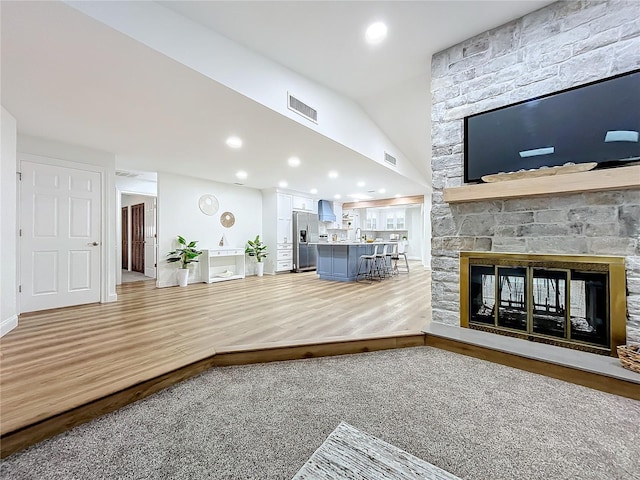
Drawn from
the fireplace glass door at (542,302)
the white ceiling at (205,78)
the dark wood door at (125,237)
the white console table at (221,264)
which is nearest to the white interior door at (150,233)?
the dark wood door at (125,237)

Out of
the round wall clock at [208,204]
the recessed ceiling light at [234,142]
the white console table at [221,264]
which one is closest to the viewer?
the recessed ceiling light at [234,142]

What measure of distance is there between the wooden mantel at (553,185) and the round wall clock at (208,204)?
5604mm

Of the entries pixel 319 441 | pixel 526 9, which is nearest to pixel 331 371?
pixel 319 441

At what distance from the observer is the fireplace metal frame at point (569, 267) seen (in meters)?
2.04

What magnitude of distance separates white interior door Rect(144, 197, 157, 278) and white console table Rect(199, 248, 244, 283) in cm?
180

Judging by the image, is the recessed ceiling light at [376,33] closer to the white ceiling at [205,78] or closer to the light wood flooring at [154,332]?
the white ceiling at [205,78]

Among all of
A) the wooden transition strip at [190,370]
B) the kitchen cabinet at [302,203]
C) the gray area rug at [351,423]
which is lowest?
the gray area rug at [351,423]

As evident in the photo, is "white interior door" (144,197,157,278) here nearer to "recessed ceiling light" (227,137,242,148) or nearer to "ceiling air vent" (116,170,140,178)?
"ceiling air vent" (116,170,140,178)

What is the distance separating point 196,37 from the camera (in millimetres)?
2373

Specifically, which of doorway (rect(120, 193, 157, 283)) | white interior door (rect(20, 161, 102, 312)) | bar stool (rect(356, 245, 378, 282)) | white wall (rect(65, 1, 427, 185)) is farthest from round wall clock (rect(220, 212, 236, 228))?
white wall (rect(65, 1, 427, 185))

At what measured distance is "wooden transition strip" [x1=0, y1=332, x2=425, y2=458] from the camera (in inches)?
56.6

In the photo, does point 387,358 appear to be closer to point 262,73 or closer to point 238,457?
point 238,457

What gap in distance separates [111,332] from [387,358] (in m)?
2.80

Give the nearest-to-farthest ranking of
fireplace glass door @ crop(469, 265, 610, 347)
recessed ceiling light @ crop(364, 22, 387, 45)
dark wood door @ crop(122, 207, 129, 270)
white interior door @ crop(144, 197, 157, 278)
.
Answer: fireplace glass door @ crop(469, 265, 610, 347) → recessed ceiling light @ crop(364, 22, 387, 45) → white interior door @ crop(144, 197, 157, 278) → dark wood door @ crop(122, 207, 129, 270)
